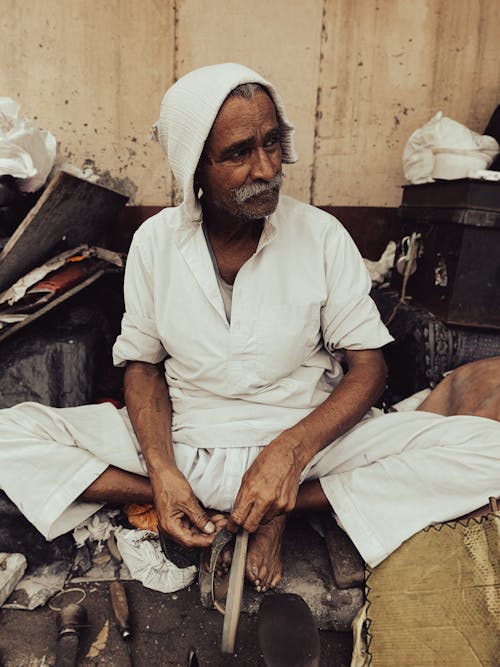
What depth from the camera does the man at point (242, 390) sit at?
183 cm

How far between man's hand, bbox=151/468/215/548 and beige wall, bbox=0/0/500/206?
248 centimetres

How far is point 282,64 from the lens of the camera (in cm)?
363

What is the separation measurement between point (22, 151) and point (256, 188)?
1528 millimetres

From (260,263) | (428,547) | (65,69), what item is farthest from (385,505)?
(65,69)

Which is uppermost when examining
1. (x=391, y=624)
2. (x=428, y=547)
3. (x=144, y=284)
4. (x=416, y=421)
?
(x=144, y=284)

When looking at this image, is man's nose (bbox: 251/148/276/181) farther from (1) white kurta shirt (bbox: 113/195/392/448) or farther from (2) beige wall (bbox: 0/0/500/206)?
(2) beige wall (bbox: 0/0/500/206)

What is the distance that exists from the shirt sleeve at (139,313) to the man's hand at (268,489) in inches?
26.1

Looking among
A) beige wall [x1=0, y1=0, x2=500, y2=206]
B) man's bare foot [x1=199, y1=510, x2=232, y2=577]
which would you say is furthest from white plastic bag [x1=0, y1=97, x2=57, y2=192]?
man's bare foot [x1=199, y1=510, x2=232, y2=577]

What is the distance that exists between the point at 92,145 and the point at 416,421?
2731 mm

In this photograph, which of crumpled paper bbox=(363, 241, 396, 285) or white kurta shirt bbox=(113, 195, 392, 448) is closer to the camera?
white kurta shirt bbox=(113, 195, 392, 448)

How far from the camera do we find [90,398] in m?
2.71

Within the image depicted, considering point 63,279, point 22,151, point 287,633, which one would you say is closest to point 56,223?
point 63,279

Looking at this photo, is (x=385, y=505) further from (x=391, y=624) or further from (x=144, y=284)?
(x=144, y=284)

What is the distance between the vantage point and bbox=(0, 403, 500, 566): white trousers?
180 centimetres
